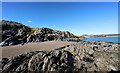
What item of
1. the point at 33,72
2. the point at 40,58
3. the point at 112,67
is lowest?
the point at 33,72

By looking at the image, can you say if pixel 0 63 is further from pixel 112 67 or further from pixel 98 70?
pixel 112 67

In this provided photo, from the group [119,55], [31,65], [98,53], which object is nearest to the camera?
[31,65]

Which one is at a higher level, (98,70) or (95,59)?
(95,59)

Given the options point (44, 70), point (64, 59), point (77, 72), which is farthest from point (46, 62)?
→ point (77, 72)

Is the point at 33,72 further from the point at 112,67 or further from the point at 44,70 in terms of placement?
the point at 112,67

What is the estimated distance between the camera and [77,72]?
659 cm

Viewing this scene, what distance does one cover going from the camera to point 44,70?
680cm

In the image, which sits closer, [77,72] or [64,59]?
[77,72]

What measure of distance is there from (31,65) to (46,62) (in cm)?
195

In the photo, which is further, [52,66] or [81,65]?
[81,65]

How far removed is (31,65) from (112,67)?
9.88 meters

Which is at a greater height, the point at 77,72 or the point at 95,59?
the point at 95,59

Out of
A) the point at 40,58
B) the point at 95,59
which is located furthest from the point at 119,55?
the point at 40,58

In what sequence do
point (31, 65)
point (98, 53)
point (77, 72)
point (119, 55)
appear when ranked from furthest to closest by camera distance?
1. point (98, 53)
2. point (119, 55)
3. point (31, 65)
4. point (77, 72)
